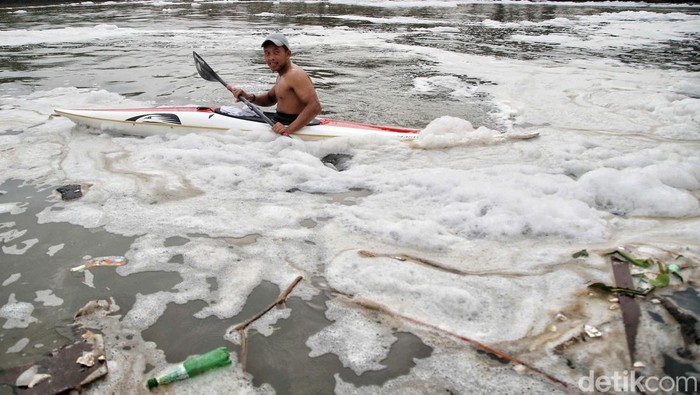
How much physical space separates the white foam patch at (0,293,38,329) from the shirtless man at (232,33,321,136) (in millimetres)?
3445

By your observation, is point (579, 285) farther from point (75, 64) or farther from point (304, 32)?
point (304, 32)

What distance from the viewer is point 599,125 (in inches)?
267

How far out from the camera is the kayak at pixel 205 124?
232 inches

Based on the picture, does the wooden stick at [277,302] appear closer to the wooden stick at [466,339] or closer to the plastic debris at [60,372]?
the wooden stick at [466,339]

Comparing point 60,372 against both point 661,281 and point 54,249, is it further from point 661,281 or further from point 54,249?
point 661,281

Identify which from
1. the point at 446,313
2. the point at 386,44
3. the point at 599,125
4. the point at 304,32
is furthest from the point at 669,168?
the point at 304,32

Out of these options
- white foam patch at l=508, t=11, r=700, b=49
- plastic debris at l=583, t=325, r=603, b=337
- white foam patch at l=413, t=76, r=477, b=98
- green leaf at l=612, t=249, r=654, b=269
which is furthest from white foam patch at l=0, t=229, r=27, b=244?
white foam patch at l=508, t=11, r=700, b=49

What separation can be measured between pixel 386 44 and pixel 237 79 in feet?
21.1

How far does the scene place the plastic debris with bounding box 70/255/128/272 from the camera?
10.5 feet

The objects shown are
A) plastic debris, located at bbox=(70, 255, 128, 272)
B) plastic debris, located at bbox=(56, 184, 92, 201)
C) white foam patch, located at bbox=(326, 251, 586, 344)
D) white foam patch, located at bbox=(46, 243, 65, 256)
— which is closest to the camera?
white foam patch, located at bbox=(326, 251, 586, 344)

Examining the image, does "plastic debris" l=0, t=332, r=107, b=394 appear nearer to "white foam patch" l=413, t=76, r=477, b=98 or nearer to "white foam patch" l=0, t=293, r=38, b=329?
"white foam patch" l=0, t=293, r=38, b=329

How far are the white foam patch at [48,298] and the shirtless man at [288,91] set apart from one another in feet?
10.8

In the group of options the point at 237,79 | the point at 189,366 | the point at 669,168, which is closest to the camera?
the point at 189,366

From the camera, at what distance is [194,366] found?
2.30 meters
